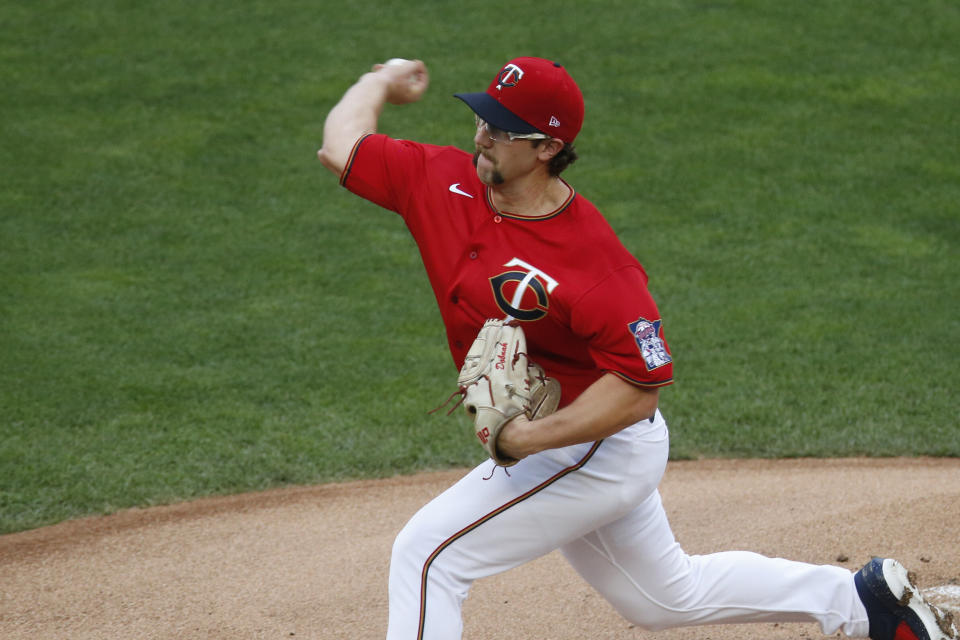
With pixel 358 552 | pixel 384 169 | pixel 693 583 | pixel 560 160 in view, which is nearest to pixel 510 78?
pixel 560 160

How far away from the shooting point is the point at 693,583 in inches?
129

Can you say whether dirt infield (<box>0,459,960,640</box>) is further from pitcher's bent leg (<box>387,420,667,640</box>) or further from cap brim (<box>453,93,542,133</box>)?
cap brim (<box>453,93,542,133</box>)

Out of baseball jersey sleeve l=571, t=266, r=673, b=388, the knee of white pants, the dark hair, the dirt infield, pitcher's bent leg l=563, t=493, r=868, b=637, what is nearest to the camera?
baseball jersey sleeve l=571, t=266, r=673, b=388

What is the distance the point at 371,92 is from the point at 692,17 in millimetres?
10279

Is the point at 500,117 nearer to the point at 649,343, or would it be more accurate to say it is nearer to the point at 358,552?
the point at 649,343

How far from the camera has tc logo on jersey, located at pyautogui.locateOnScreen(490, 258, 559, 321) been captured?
2.93 meters

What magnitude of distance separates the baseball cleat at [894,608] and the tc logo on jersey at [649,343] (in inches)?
42.4

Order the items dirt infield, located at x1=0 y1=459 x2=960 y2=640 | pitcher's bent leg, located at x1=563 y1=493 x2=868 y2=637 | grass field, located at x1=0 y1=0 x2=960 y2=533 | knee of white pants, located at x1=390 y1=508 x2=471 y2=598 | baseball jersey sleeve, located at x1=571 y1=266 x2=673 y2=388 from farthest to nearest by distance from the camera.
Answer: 1. grass field, located at x1=0 y1=0 x2=960 y2=533
2. dirt infield, located at x1=0 y1=459 x2=960 y2=640
3. pitcher's bent leg, located at x1=563 y1=493 x2=868 y2=637
4. knee of white pants, located at x1=390 y1=508 x2=471 y2=598
5. baseball jersey sleeve, located at x1=571 y1=266 x2=673 y2=388

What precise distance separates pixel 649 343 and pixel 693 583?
0.85m

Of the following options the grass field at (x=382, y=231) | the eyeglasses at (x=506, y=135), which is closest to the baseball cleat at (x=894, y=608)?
the eyeglasses at (x=506, y=135)

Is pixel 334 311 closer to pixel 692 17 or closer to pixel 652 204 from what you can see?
pixel 652 204

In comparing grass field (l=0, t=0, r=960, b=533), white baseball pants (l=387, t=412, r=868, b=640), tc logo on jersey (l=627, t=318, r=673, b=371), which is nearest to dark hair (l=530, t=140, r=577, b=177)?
tc logo on jersey (l=627, t=318, r=673, b=371)

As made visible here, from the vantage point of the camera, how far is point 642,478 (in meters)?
3.07

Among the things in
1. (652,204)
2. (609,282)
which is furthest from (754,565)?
(652,204)
